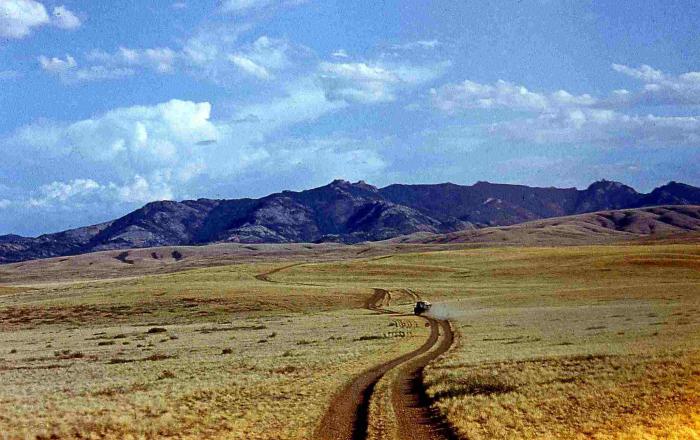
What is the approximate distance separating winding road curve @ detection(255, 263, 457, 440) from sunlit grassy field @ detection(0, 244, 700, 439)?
61 cm

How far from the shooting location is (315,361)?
3600 centimetres

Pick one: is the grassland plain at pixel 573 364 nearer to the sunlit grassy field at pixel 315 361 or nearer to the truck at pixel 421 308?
the sunlit grassy field at pixel 315 361

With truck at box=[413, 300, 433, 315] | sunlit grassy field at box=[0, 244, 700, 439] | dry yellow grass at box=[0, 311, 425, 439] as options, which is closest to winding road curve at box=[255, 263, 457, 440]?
sunlit grassy field at box=[0, 244, 700, 439]

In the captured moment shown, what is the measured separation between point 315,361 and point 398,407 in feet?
42.3

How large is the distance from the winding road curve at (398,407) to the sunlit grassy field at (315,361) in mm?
611

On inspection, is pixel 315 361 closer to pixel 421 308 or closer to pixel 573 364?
pixel 573 364

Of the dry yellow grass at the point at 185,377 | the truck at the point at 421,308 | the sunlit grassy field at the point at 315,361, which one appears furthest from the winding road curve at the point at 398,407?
the truck at the point at 421,308

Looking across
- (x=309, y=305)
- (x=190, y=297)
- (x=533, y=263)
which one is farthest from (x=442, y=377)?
(x=533, y=263)

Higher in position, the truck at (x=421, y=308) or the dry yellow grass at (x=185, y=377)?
the dry yellow grass at (x=185, y=377)

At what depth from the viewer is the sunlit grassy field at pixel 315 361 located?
21422 millimetres

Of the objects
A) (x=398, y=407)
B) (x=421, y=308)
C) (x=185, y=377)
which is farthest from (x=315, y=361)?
(x=421, y=308)

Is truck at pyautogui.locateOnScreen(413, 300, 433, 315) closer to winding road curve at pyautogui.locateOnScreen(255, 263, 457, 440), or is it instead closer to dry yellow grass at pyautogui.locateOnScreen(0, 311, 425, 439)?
dry yellow grass at pyautogui.locateOnScreen(0, 311, 425, 439)

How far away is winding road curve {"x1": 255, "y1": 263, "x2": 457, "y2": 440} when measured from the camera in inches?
796

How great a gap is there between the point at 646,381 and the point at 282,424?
14265 millimetres
